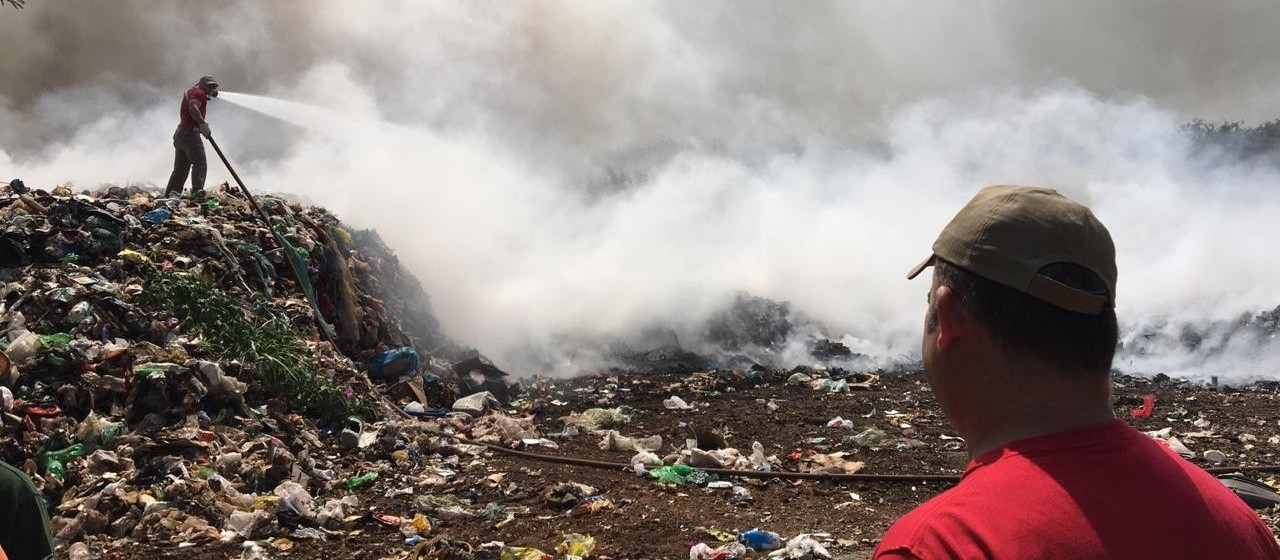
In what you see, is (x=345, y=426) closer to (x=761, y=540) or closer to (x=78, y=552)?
(x=78, y=552)

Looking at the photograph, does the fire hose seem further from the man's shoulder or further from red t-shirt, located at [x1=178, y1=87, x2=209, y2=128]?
the man's shoulder

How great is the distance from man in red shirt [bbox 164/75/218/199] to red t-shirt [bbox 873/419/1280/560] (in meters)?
9.81

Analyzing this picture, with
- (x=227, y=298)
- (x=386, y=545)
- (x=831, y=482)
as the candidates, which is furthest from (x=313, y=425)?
(x=831, y=482)

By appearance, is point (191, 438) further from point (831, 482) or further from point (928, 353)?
point (928, 353)

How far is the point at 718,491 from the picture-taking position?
5.27 m

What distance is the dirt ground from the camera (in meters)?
4.34

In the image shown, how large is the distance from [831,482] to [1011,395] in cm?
468

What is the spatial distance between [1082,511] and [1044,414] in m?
0.15

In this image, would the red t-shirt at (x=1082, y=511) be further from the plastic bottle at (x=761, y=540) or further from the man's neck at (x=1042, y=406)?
the plastic bottle at (x=761, y=540)

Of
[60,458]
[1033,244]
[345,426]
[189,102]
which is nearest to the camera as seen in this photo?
[1033,244]

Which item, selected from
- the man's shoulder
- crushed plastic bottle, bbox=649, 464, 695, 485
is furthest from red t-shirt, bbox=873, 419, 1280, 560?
crushed plastic bottle, bbox=649, 464, 695, 485

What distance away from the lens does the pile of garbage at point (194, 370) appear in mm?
4609

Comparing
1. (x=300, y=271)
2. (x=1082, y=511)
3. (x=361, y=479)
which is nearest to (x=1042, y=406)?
(x=1082, y=511)

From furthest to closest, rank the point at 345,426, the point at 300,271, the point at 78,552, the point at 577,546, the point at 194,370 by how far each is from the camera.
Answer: the point at 300,271, the point at 345,426, the point at 194,370, the point at 577,546, the point at 78,552
